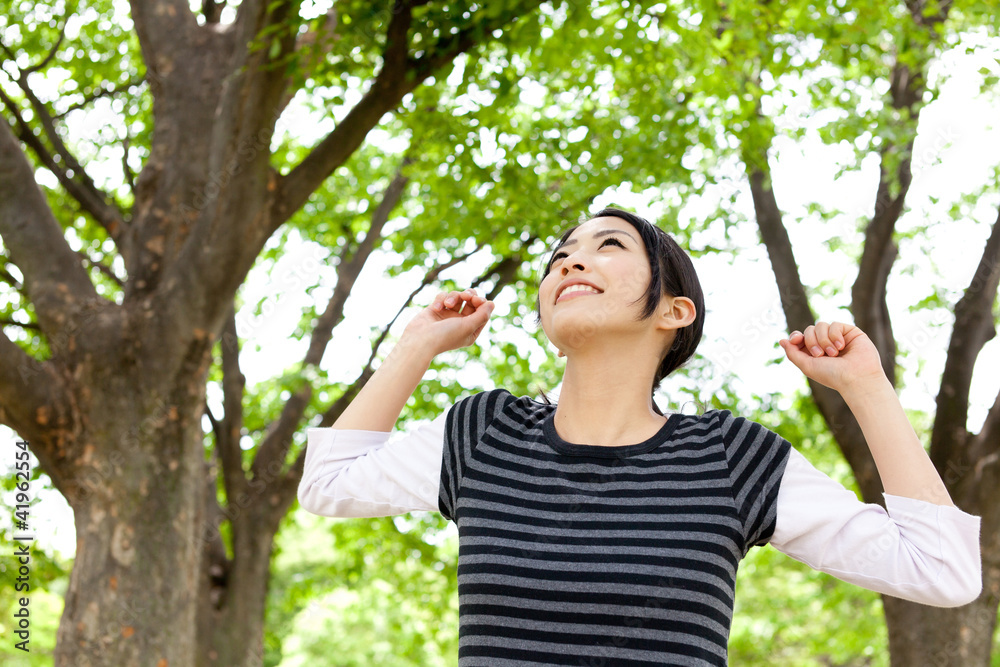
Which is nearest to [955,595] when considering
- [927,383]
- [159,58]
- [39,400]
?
[39,400]

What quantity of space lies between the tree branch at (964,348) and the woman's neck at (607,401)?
4.17 metres

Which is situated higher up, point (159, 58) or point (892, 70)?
point (892, 70)

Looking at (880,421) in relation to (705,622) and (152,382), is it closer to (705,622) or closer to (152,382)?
(705,622)

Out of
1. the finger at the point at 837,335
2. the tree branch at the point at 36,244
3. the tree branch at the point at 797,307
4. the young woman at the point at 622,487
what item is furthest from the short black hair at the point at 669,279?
the tree branch at the point at 797,307

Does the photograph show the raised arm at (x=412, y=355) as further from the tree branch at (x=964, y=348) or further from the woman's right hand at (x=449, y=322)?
the tree branch at (x=964, y=348)

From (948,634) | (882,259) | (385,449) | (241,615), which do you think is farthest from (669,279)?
(241,615)

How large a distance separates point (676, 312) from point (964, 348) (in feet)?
14.3

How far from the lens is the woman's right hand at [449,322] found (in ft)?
6.59

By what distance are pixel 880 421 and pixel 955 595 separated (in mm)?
338

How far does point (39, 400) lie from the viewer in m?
4.21

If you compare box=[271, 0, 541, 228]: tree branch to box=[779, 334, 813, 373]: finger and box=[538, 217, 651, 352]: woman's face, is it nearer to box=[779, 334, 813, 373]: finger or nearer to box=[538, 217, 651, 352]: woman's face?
box=[538, 217, 651, 352]: woman's face

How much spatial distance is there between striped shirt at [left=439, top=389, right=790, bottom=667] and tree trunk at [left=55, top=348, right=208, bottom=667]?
297 cm

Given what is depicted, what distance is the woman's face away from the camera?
6.02 feet

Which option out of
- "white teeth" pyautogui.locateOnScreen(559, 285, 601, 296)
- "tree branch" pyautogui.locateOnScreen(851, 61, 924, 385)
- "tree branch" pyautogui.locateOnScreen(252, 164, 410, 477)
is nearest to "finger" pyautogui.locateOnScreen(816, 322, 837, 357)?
"white teeth" pyautogui.locateOnScreen(559, 285, 601, 296)
